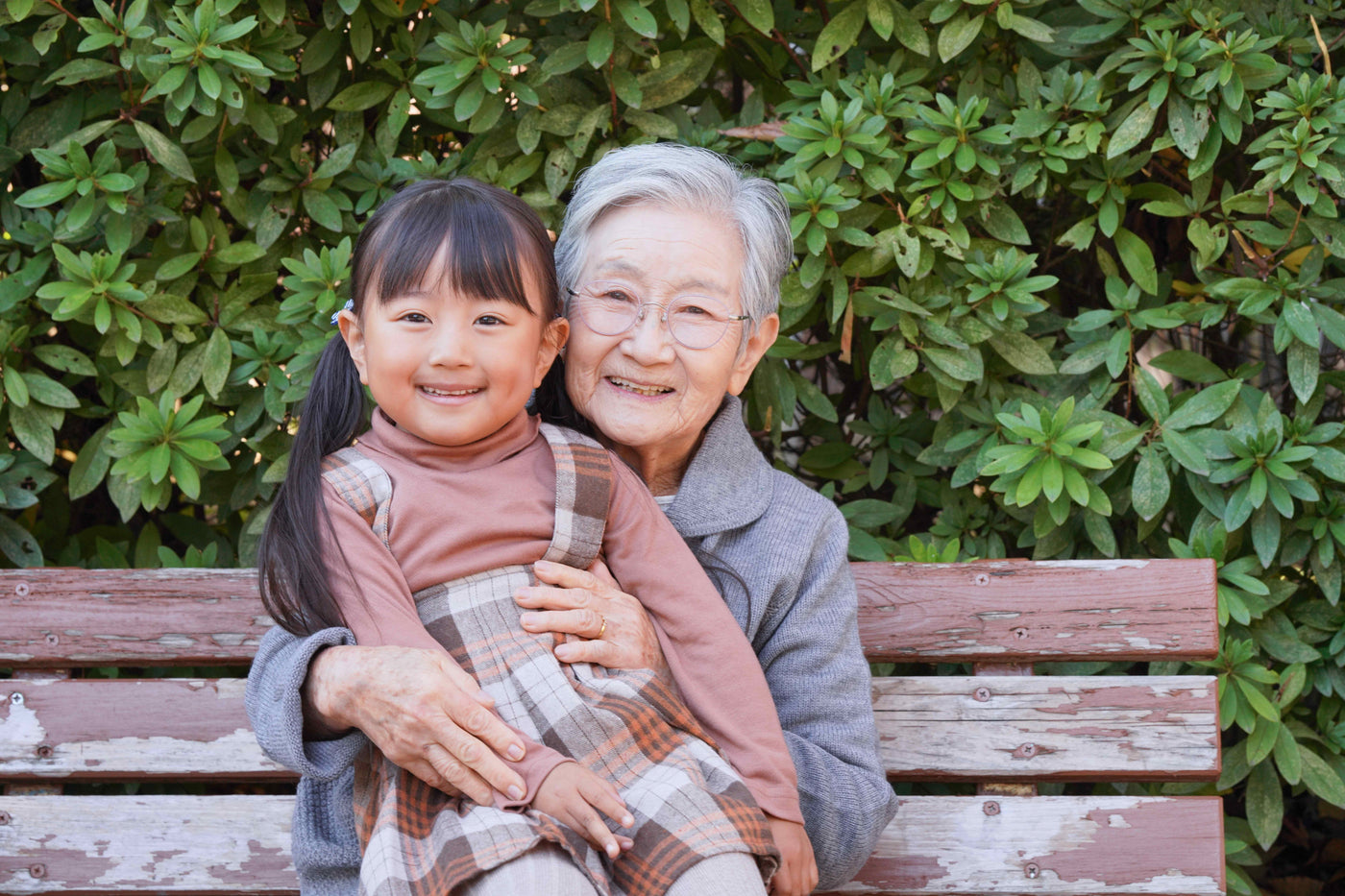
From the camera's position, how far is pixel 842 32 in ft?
8.98

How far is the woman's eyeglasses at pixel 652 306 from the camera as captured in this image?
221cm

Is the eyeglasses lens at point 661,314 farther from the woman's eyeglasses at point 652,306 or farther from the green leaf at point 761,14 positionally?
the green leaf at point 761,14

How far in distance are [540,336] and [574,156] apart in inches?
32.8

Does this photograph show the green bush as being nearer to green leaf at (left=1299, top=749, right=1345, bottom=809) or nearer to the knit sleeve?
green leaf at (left=1299, top=749, right=1345, bottom=809)

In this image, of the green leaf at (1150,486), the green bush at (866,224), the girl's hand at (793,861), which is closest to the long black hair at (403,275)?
the green bush at (866,224)

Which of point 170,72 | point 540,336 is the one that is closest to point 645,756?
point 540,336

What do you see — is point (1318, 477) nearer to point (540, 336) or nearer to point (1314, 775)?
point (1314, 775)

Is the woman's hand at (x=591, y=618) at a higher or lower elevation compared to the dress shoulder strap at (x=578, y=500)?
lower

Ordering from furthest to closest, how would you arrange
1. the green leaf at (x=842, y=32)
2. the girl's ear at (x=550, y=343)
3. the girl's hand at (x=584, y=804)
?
the green leaf at (x=842, y=32), the girl's ear at (x=550, y=343), the girl's hand at (x=584, y=804)

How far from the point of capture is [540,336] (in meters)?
2.05

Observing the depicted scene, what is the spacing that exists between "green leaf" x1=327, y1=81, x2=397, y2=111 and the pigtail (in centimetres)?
95

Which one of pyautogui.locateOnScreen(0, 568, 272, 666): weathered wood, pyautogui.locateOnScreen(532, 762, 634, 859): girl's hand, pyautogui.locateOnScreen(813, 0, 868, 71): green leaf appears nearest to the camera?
pyautogui.locateOnScreen(532, 762, 634, 859): girl's hand

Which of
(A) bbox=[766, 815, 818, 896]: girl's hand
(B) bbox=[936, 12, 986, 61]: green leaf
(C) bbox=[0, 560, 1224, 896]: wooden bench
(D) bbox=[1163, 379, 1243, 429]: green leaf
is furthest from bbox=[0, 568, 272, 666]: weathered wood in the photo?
(D) bbox=[1163, 379, 1243, 429]: green leaf

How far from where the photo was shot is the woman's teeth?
2225 mm
